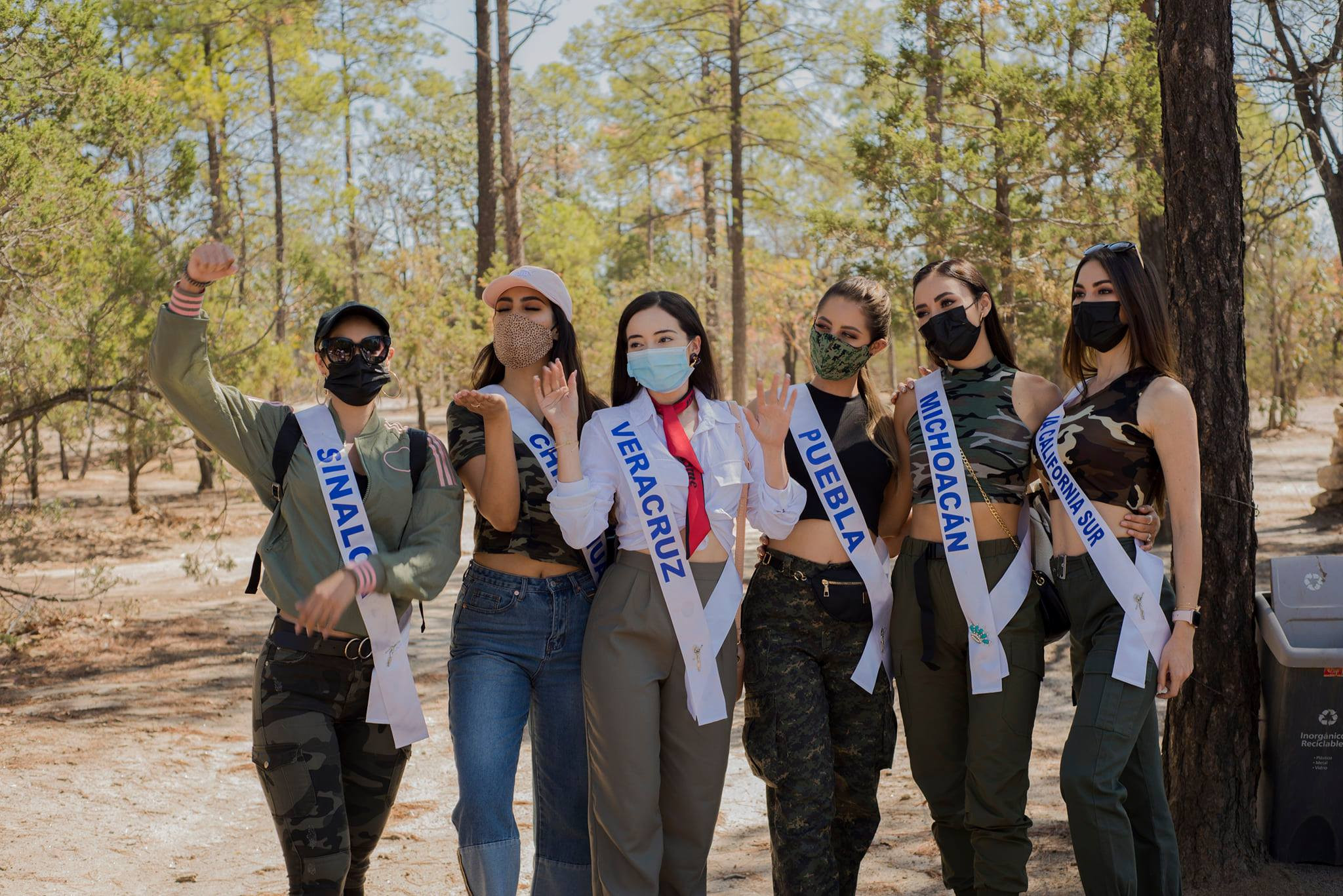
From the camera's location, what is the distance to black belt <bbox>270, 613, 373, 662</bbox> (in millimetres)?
3154

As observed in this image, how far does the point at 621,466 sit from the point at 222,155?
1770 cm

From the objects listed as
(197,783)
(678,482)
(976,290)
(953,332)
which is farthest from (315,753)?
(197,783)

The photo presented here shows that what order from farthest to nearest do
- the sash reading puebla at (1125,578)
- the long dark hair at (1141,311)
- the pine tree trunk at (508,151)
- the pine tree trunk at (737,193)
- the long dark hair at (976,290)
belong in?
the pine tree trunk at (737,193) < the pine tree trunk at (508,151) < the long dark hair at (976,290) < the long dark hair at (1141,311) < the sash reading puebla at (1125,578)

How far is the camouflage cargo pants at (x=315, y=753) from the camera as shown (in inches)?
121

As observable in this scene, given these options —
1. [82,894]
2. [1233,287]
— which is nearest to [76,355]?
[82,894]

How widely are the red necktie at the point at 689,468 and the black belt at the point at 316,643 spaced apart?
0.97 meters

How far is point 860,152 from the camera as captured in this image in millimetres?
11680

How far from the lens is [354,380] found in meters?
3.36

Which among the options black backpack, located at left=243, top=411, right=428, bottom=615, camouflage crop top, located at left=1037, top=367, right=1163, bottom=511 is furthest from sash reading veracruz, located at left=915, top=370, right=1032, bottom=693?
black backpack, located at left=243, top=411, right=428, bottom=615

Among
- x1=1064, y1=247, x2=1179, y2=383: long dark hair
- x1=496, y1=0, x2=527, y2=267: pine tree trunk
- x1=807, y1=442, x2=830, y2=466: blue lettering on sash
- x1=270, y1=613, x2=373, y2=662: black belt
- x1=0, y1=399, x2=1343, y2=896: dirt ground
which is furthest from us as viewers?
x1=496, y1=0, x2=527, y2=267: pine tree trunk

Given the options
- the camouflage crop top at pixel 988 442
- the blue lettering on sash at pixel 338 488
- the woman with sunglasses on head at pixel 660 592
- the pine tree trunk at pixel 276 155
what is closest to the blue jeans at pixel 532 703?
the woman with sunglasses on head at pixel 660 592

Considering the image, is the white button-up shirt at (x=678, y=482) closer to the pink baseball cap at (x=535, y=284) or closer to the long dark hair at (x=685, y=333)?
the long dark hair at (x=685, y=333)

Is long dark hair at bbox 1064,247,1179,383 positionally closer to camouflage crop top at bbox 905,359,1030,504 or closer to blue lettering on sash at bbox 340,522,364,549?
camouflage crop top at bbox 905,359,1030,504

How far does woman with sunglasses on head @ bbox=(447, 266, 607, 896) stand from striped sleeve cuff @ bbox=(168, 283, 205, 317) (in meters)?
0.76
